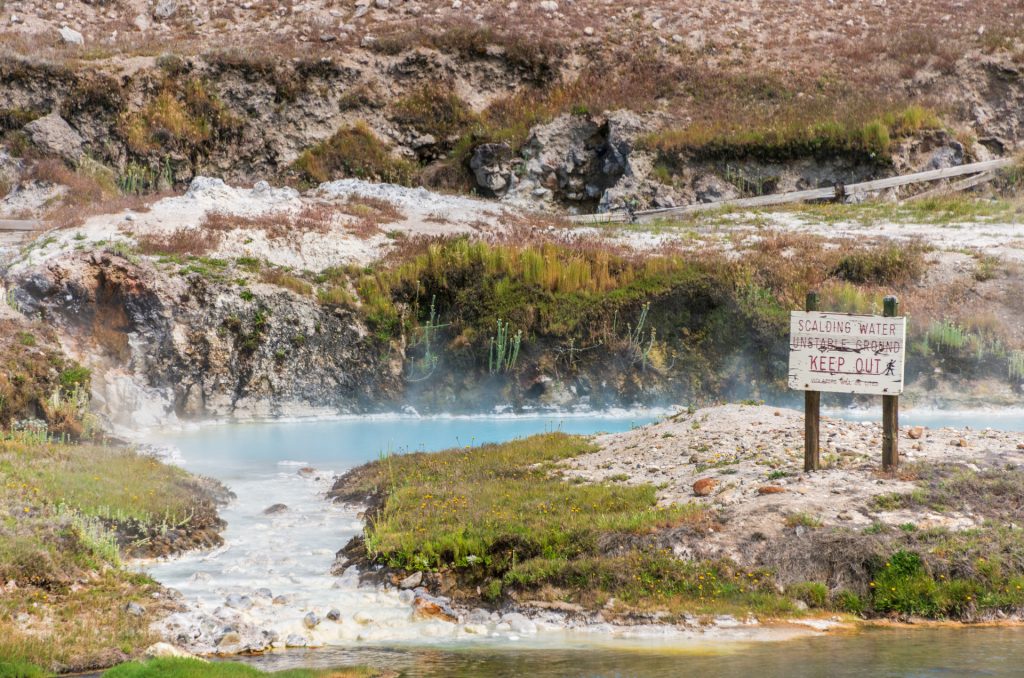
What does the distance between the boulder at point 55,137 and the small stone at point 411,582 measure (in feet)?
105

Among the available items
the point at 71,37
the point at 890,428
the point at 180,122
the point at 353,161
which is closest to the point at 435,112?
the point at 353,161

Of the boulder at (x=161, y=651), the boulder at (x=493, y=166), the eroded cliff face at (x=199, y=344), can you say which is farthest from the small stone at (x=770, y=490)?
the boulder at (x=493, y=166)

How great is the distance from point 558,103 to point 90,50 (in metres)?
20.0

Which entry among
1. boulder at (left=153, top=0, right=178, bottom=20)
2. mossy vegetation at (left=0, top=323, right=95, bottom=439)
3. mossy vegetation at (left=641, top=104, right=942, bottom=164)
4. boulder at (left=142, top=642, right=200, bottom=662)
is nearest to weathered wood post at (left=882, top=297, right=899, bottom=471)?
boulder at (left=142, top=642, right=200, bottom=662)

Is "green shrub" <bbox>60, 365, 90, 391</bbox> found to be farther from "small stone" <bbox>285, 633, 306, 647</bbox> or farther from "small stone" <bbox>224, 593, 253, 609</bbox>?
"small stone" <bbox>285, 633, 306, 647</bbox>

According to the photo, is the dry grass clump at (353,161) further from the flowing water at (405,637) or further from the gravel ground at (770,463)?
the flowing water at (405,637)

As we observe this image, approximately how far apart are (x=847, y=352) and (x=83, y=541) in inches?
367

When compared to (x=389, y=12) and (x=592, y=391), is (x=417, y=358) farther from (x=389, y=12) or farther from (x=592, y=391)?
(x=389, y=12)

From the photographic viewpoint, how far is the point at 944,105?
4272cm

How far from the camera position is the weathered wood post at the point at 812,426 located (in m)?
12.9

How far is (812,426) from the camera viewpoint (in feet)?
42.9

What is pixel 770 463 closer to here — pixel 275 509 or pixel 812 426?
pixel 812 426

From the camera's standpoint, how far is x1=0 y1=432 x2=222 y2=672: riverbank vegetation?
925cm

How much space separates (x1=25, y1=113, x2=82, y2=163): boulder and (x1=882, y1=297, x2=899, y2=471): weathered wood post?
110 feet
